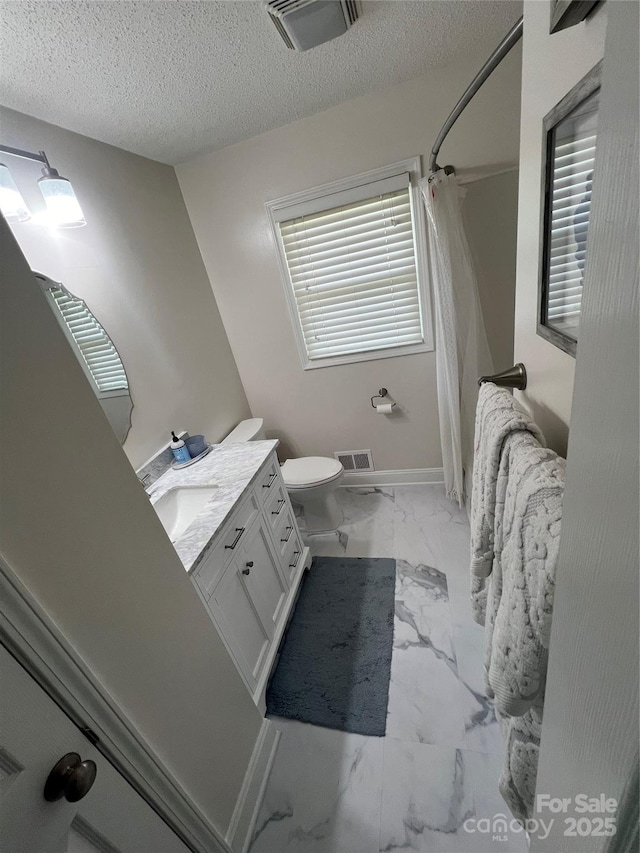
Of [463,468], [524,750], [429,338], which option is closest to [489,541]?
[524,750]

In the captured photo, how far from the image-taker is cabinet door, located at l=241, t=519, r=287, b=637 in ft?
4.43

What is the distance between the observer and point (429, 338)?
209 cm

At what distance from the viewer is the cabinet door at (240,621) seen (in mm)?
1151

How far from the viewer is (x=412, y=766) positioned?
1108 millimetres

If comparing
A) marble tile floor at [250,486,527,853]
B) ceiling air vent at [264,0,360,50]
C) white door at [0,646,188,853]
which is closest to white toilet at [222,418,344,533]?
marble tile floor at [250,486,527,853]

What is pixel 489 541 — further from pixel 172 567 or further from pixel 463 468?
pixel 463 468


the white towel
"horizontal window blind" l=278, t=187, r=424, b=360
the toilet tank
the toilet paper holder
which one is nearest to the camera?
the white towel

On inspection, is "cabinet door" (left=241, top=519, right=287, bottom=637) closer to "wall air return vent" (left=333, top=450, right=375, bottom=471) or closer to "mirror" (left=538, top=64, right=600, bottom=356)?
"wall air return vent" (left=333, top=450, right=375, bottom=471)

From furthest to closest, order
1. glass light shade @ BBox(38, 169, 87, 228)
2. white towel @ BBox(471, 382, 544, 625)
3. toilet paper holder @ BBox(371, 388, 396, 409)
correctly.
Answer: toilet paper holder @ BBox(371, 388, 396, 409), glass light shade @ BBox(38, 169, 87, 228), white towel @ BBox(471, 382, 544, 625)

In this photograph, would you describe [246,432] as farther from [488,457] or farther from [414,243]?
[488,457]

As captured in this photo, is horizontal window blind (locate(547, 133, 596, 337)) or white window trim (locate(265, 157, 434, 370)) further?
white window trim (locate(265, 157, 434, 370))

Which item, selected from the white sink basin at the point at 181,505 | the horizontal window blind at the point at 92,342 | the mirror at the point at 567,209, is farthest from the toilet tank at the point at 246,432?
the mirror at the point at 567,209

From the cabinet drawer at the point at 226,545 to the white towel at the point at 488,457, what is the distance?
0.82 m

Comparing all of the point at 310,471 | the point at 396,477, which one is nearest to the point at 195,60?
the point at 310,471
